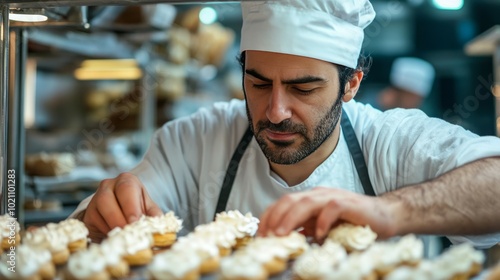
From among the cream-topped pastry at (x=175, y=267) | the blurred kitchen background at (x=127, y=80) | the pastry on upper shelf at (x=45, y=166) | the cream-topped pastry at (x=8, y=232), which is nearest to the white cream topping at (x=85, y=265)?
the cream-topped pastry at (x=175, y=267)

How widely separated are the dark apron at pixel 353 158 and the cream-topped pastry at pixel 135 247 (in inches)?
21.9

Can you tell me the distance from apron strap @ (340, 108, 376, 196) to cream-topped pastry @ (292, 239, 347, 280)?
62cm

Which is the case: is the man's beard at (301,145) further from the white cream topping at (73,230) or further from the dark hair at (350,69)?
the white cream topping at (73,230)

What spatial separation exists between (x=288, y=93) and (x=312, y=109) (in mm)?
88

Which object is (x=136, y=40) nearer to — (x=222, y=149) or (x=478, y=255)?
(x=222, y=149)

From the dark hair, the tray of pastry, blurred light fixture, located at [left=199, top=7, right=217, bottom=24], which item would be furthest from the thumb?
blurred light fixture, located at [left=199, top=7, right=217, bottom=24]

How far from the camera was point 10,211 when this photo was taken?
151 centimetres

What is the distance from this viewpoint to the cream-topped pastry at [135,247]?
4.43 ft

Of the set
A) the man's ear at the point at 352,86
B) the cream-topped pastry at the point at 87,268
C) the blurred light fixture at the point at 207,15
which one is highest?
the blurred light fixture at the point at 207,15

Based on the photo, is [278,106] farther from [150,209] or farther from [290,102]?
[150,209]

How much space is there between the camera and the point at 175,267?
1.12 metres

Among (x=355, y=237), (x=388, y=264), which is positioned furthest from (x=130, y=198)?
(x=388, y=264)

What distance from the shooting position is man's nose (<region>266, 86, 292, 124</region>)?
1.63 m

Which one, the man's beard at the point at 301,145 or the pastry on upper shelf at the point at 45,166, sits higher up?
the man's beard at the point at 301,145
